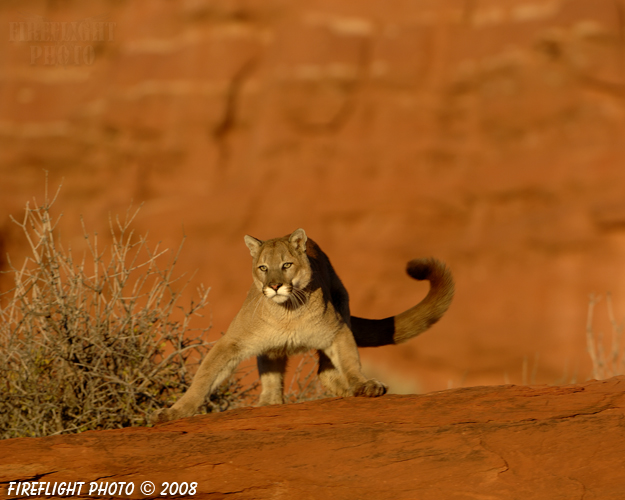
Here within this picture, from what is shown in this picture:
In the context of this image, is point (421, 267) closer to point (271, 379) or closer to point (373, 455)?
point (271, 379)

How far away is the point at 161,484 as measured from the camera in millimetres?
A: 3064

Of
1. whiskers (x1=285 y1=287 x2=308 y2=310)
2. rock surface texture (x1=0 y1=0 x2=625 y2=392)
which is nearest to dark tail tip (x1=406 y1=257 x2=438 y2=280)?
whiskers (x1=285 y1=287 x2=308 y2=310)

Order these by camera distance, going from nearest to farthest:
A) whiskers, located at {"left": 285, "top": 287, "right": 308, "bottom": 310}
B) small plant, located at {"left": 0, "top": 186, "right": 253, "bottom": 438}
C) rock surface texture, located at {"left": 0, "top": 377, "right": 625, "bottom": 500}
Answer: rock surface texture, located at {"left": 0, "top": 377, "right": 625, "bottom": 500} → whiskers, located at {"left": 285, "top": 287, "right": 308, "bottom": 310} → small plant, located at {"left": 0, "top": 186, "right": 253, "bottom": 438}

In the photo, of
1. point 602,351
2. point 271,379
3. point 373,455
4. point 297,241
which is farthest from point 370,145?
point 373,455

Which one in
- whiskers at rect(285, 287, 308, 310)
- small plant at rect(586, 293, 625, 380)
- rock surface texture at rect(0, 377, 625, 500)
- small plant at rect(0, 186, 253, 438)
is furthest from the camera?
small plant at rect(586, 293, 625, 380)

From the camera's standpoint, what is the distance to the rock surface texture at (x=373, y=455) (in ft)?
9.75

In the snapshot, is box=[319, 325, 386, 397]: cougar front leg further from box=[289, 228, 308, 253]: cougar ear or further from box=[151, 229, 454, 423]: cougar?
box=[289, 228, 308, 253]: cougar ear

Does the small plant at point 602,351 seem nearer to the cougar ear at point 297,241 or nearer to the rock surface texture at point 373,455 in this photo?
the cougar ear at point 297,241

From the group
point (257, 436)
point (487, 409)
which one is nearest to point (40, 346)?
point (257, 436)

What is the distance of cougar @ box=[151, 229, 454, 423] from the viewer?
14.3 ft

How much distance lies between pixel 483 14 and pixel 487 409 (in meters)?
10.9

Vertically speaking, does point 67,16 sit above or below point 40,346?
above

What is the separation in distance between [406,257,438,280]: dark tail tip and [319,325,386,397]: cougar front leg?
0.68 metres

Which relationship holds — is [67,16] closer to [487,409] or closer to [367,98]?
[367,98]
